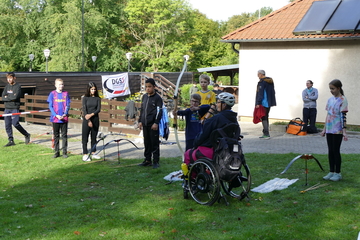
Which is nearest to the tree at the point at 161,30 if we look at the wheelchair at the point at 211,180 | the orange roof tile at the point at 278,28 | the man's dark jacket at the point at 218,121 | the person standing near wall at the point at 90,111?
the orange roof tile at the point at 278,28

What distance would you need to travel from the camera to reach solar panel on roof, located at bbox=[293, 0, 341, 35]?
674 inches

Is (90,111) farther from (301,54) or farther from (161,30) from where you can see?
(161,30)

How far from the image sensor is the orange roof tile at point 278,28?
1777 cm

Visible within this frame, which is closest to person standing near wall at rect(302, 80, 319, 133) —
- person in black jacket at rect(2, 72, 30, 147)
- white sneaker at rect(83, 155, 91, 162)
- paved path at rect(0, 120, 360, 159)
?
paved path at rect(0, 120, 360, 159)

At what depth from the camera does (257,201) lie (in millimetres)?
6688

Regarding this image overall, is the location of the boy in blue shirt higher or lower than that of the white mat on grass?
higher

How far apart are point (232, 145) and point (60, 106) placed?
6060mm

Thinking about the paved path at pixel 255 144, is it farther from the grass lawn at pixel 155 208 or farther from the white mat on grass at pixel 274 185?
the white mat on grass at pixel 274 185

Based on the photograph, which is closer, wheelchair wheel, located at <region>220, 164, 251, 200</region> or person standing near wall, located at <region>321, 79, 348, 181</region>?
wheelchair wheel, located at <region>220, 164, 251, 200</region>

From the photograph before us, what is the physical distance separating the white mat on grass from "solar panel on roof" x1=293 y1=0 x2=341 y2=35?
10.3 meters

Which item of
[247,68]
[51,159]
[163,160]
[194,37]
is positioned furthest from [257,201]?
[194,37]

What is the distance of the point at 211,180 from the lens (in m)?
6.27

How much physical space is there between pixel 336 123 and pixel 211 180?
2.80 meters

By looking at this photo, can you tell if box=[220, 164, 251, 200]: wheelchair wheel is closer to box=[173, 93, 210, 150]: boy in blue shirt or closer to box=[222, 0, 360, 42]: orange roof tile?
box=[173, 93, 210, 150]: boy in blue shirt
